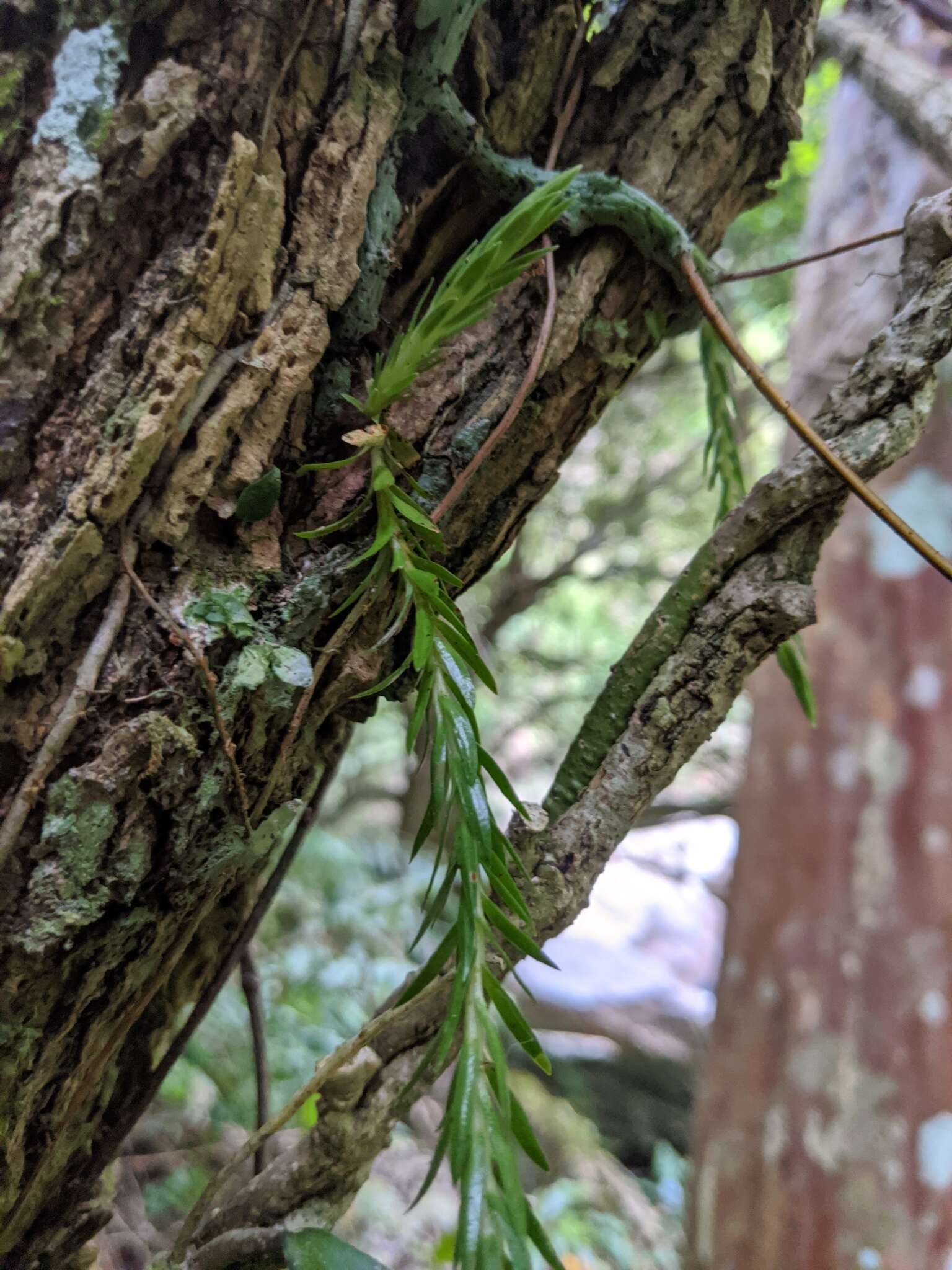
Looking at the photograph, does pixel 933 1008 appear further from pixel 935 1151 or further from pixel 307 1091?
pixel 307 1091

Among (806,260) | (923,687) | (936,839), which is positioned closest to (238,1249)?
(806,260)

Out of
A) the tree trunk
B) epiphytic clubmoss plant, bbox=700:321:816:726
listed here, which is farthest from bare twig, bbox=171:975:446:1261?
the tree trunk

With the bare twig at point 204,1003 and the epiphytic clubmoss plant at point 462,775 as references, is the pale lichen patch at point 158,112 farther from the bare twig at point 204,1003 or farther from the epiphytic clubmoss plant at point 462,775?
the bare twig at point 204,1003

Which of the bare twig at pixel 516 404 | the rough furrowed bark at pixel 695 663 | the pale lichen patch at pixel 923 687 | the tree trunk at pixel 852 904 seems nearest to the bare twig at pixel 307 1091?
the rough furrowed bark at pixel 695 663

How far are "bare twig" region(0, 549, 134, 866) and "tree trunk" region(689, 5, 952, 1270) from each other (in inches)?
66.2

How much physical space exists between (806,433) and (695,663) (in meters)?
0.17

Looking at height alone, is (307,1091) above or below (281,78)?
below

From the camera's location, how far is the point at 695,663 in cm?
50

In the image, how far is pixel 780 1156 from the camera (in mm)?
1502

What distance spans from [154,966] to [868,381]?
2.07 ft

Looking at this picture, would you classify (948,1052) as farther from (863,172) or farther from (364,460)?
(863,172)

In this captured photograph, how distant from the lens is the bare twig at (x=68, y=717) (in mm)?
417

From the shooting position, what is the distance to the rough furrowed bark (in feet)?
1.53

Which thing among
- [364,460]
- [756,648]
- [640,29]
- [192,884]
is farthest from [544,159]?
[192,884]
